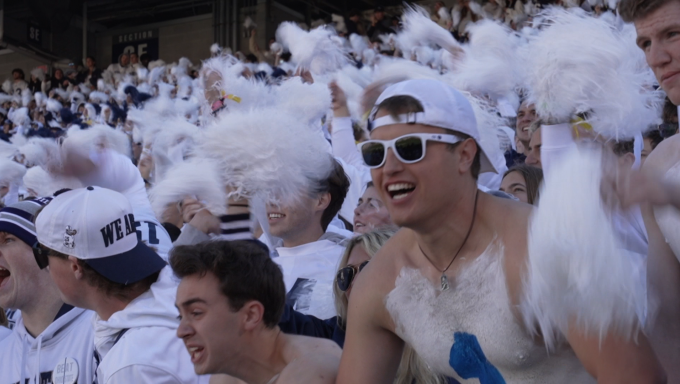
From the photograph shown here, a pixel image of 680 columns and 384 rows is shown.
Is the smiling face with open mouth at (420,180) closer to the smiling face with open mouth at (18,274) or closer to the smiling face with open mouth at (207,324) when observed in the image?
the smiling face with open mouth at (207,324)

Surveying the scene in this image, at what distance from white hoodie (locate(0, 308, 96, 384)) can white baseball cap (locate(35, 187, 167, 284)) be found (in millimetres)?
376

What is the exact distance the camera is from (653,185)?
58.1 inches

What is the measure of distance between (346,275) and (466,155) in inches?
34.7

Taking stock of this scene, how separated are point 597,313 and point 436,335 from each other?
0.58 metres

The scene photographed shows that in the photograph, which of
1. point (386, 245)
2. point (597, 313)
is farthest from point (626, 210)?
point (386, 245)

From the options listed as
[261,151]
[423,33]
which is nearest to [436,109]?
[261,151]

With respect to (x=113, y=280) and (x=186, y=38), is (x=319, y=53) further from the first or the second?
(x=186, y=38)

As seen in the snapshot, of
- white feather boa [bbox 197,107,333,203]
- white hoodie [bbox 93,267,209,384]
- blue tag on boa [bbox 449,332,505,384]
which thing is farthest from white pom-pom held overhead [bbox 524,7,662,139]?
white hoodie [bbox 93,267,209,384]

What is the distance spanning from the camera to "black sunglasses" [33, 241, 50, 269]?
2980 mm

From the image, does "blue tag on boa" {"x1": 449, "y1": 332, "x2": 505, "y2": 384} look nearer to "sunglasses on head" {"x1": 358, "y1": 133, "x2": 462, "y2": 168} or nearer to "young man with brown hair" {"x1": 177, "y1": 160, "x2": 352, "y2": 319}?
"sunglasses on head" {"x1": 358, "y1": 133, "x2": 462, "y2": 168}

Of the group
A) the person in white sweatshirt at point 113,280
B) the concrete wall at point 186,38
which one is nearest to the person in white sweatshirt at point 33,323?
the person in white sweatshirt at point 113,280

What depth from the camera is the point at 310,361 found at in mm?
2301

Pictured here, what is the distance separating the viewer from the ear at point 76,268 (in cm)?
289

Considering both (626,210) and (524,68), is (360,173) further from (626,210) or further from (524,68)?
(626,210)
